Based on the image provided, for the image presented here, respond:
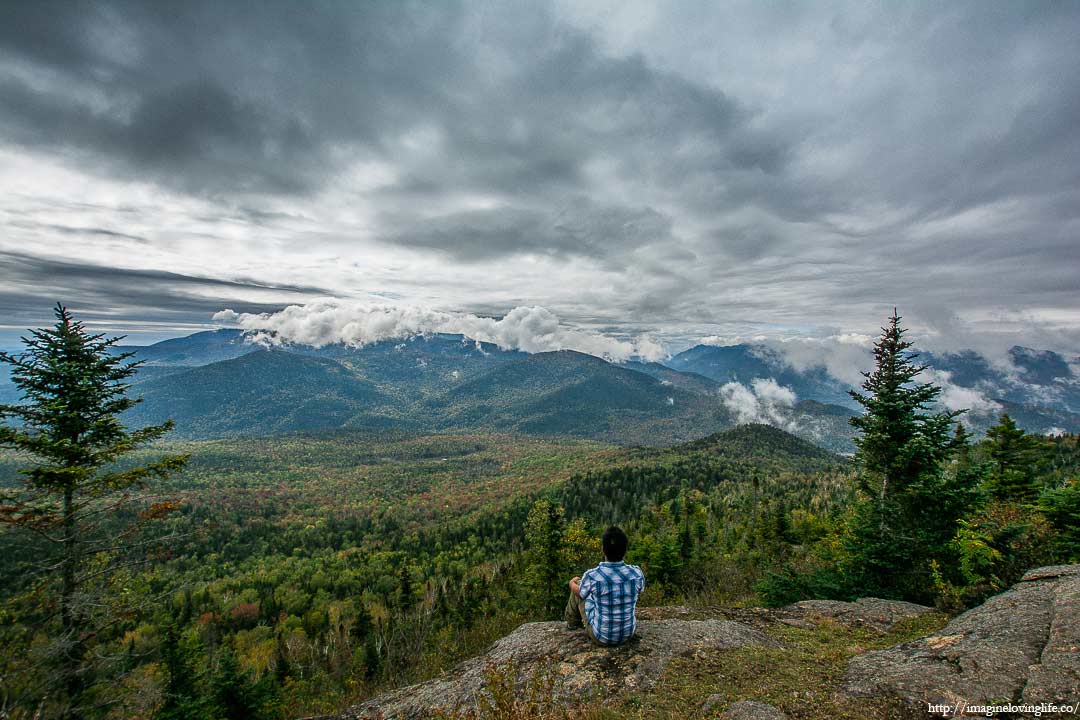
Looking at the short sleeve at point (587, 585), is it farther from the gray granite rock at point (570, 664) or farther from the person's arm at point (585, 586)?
the gray granite rock at point (570, 664)

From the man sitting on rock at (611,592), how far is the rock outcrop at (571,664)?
0.41 metres

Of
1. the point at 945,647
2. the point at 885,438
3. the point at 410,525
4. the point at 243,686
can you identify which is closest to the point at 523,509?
the point at 410,525

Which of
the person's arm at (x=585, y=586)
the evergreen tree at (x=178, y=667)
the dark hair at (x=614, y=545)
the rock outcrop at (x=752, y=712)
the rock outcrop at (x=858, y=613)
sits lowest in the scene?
the evergreen tree at (x=178, y=667)

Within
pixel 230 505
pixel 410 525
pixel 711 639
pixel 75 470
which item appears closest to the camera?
pixel 711 639

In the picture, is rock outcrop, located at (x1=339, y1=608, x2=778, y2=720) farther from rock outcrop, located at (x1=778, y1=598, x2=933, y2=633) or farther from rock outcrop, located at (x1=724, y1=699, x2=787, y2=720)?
rock outcrop, located at (x1=778, y1=598, x2=933, y2=633)

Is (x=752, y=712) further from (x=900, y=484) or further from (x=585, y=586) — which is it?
(x=900, y=484)

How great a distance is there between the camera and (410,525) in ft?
494

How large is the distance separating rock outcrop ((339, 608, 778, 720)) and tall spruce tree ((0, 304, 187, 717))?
40.1ft

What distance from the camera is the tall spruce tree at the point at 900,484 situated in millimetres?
16328

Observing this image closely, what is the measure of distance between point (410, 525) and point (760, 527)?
430 feet

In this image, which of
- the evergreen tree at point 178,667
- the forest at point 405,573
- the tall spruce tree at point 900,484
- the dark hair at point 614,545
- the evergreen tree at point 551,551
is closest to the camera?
the dark hair at point 614,545

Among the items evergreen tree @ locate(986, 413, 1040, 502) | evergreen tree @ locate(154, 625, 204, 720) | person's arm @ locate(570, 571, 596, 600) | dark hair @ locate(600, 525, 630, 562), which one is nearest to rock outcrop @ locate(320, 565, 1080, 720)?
person's arm @ locate(570, 571, 596, 600)

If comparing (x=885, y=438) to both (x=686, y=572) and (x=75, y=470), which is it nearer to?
(x=686, y=572)

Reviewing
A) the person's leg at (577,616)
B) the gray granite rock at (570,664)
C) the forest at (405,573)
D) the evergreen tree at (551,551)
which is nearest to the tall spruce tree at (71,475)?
the forest at (405,573)
